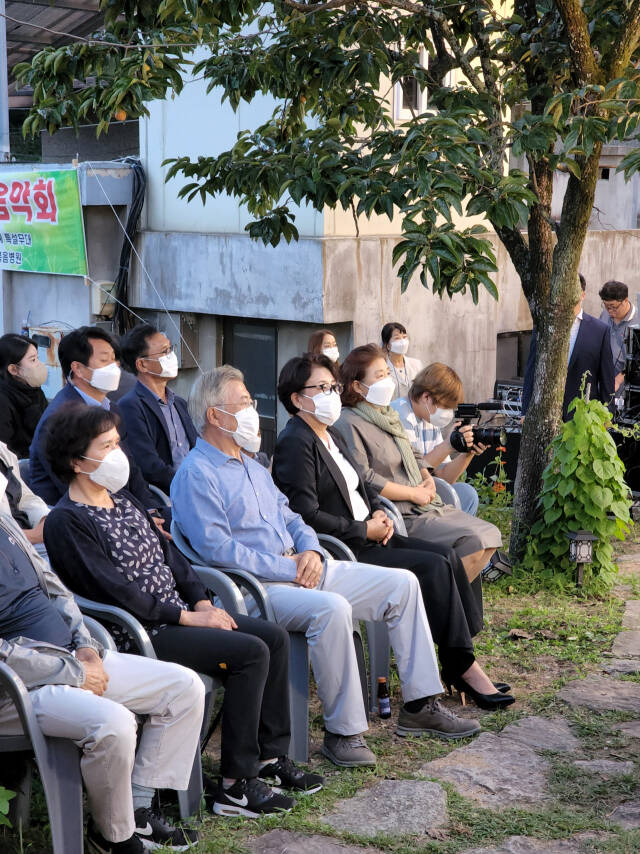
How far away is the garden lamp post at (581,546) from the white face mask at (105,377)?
291 cm

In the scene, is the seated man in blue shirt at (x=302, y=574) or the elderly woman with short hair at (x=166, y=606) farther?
the seated man in blue shirt at (x=302, y=574)

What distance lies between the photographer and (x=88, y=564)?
148 inches

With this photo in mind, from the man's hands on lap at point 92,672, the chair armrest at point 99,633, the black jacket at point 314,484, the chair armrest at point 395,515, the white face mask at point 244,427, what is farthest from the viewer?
the chair armrest at point 395,515

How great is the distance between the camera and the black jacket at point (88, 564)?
376cm

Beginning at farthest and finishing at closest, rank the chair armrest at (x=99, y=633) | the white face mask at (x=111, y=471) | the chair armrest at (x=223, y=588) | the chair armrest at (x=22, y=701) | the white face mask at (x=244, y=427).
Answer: the white face mask at (x=244, y=427) < the chair armrest at (x=223, y=588) < the white face mask at (x=111, y=471) < the chair armrest at (x=99, y=633) < the chair armrest at (x=22, y=701)

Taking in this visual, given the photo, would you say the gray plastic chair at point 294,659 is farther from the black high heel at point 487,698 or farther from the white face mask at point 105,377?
the white face mask at point 105,377

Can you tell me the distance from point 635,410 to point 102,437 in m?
6.04

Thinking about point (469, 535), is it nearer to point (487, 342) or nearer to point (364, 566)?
point (364, 566)

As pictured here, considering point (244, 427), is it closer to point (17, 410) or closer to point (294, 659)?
point (294, 659)

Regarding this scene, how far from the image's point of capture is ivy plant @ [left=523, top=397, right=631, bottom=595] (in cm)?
645

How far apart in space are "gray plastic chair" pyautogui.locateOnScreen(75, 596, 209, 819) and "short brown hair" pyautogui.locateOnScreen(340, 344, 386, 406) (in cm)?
213

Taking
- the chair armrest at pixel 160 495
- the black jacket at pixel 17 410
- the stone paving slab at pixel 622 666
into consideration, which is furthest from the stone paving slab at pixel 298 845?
the black jacket at pixel 17 410

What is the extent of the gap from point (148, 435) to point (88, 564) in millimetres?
2219

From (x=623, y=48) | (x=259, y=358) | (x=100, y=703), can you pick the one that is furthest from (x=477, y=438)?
(x=259, y=358)
